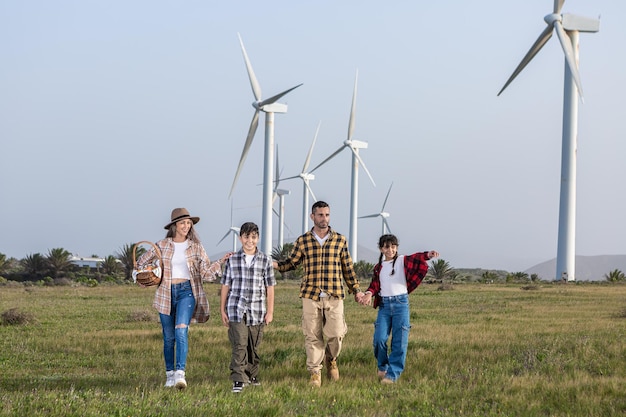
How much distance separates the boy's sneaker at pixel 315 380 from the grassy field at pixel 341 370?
0.33 ft

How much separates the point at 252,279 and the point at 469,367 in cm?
352

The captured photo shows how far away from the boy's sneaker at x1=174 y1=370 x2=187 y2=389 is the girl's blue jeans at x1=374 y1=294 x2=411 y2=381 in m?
2.50

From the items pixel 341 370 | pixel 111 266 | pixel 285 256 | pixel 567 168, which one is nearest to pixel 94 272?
pixel 111 266

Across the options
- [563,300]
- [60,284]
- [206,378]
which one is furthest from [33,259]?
[206,378]

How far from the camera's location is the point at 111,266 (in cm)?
5703

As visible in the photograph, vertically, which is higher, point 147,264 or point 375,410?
point 147,264

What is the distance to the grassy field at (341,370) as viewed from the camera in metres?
8.38

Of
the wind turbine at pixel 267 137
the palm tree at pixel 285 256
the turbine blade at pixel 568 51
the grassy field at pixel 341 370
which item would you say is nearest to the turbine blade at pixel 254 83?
the wind turbine at pixel 267 137

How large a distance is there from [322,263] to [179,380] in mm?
2252

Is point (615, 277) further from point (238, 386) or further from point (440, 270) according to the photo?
point (238, 386)

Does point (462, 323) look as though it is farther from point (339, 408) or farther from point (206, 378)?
point (339, 408)

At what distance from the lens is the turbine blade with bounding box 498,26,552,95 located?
52.2 metres

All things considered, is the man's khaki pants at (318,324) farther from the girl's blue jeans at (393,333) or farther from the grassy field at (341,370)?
→ the girl's blue jeans at (393,333)

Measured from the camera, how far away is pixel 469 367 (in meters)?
11.4
